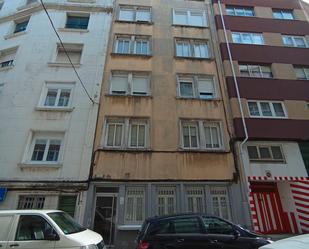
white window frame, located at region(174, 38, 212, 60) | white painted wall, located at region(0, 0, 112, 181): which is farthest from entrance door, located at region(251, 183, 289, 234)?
white painted wall, located at region(0, 0, 112, 181)

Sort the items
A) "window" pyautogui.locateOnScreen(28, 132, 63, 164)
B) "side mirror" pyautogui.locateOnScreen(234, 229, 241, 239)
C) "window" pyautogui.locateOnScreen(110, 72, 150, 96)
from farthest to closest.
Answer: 1. "window" pyautogui.locateOnScreen(110, 72, 150, 96)
2. "window" pyautogui.locateOnScreen(28, 132, 63, 164)
3. "side mirror" pyautogui.locateOnScreen(234, 229, 241, 239)

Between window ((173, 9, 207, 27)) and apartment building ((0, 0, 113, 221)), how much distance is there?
15.8 feet

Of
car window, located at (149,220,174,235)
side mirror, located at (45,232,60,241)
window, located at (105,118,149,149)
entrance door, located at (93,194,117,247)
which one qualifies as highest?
window, located at (105,118,149,149)

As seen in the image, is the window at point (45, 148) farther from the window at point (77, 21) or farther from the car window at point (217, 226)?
the window at point (77, 21)

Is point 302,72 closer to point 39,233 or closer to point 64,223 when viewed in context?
point 64,223

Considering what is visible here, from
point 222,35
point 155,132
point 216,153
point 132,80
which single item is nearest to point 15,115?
point 132,80

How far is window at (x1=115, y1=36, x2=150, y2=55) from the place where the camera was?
46.7 feet

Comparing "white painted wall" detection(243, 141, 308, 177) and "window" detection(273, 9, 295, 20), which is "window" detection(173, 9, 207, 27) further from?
"white painted wall" detection(243, 141, 308, 177)

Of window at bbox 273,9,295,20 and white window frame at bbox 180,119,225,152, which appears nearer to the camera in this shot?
white window frame at bbox 180,119,225,152

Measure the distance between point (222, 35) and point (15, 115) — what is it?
43.9ft

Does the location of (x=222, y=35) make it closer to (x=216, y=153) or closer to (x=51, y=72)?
A: (x=216, y=153)

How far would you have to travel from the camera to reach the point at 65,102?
40.3 feet

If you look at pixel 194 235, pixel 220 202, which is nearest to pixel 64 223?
pixel 194 235

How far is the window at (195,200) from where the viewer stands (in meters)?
10.2
